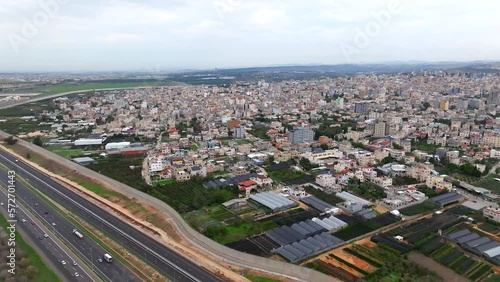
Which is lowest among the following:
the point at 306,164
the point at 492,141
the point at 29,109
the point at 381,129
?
the point at 306,164

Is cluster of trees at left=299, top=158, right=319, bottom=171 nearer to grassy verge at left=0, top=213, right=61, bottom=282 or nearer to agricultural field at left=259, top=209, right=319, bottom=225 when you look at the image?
agricultural field at left=259, top=209, right=319, bottom=225

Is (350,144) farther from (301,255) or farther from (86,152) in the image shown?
(86,152)

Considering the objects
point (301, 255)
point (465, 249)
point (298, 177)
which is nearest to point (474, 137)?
point (298, 177)

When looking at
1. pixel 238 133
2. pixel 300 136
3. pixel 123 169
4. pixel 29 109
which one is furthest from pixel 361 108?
pixel 29 109

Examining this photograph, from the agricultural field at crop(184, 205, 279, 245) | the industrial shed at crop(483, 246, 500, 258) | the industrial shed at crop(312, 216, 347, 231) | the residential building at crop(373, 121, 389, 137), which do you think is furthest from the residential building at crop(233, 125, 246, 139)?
the industrial shed at crop(483, 246, 500, 258)

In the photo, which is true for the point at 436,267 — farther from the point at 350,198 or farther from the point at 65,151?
the point at 65,151
